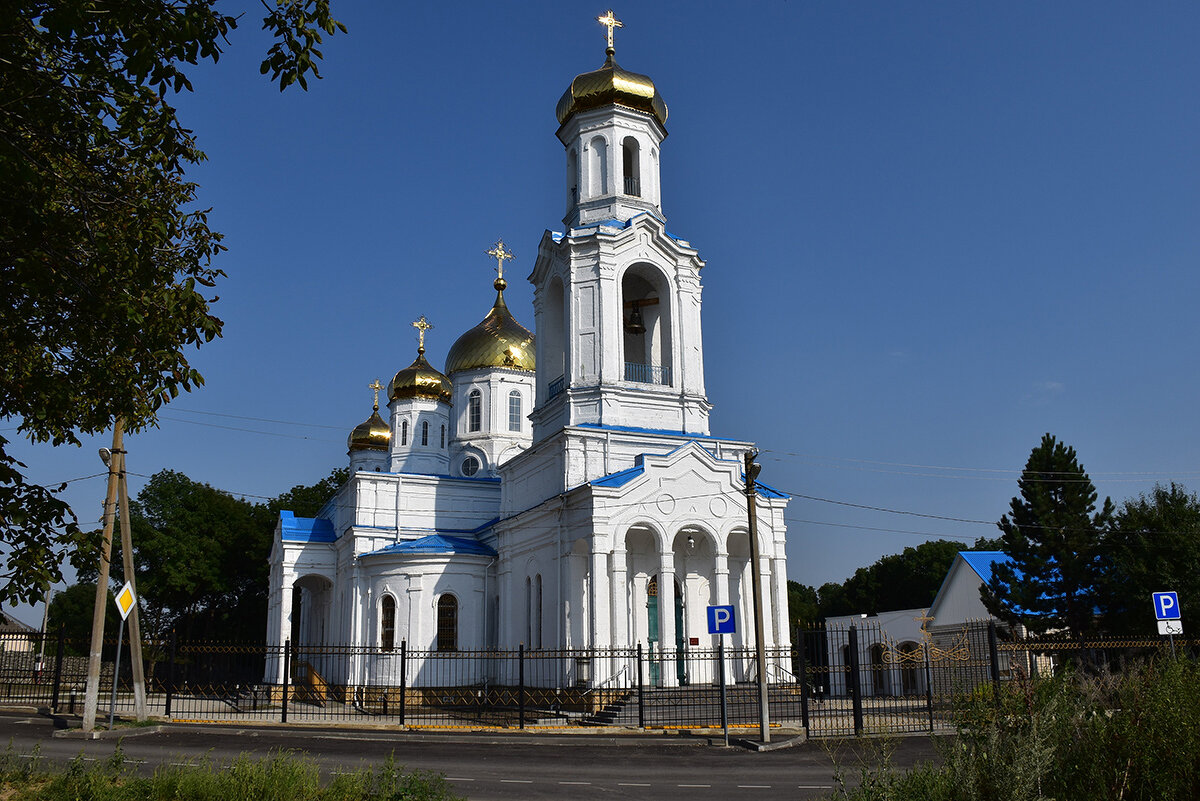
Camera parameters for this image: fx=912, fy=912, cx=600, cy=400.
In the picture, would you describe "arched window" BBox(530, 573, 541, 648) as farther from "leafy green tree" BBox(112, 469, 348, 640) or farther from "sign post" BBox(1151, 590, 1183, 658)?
"leafy green tree" BBox(112, 469, 348, 640)

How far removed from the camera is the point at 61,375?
8664 mm

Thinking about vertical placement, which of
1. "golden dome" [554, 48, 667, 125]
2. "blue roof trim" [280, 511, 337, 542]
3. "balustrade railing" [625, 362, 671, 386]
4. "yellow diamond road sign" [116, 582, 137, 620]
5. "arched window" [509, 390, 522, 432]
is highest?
"golden dome" [554, 48, 667, 125]

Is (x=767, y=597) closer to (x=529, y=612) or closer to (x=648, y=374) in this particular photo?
(x=529, y=612)

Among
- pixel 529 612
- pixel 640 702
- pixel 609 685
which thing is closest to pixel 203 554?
pixel 529 612

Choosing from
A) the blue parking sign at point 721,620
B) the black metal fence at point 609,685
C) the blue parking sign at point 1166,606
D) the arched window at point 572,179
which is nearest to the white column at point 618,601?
the black metal fence at point 609,685

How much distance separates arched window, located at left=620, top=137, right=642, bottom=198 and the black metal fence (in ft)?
50.8

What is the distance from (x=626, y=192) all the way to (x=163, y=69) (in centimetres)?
2479

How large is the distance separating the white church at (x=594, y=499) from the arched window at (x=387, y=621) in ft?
0.23

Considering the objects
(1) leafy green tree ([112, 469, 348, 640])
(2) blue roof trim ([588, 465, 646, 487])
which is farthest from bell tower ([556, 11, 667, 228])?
(1) leafy green tree ([112, 469, 348, 640])

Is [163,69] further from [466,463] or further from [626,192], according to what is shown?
[466,463]

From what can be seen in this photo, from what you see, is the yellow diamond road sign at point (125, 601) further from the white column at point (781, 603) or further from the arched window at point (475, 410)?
the arched window at point (475, 410)

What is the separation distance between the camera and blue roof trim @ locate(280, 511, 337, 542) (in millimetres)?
39375

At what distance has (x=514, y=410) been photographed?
4209cm

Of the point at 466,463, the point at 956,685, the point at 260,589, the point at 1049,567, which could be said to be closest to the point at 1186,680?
the point at 956,685
